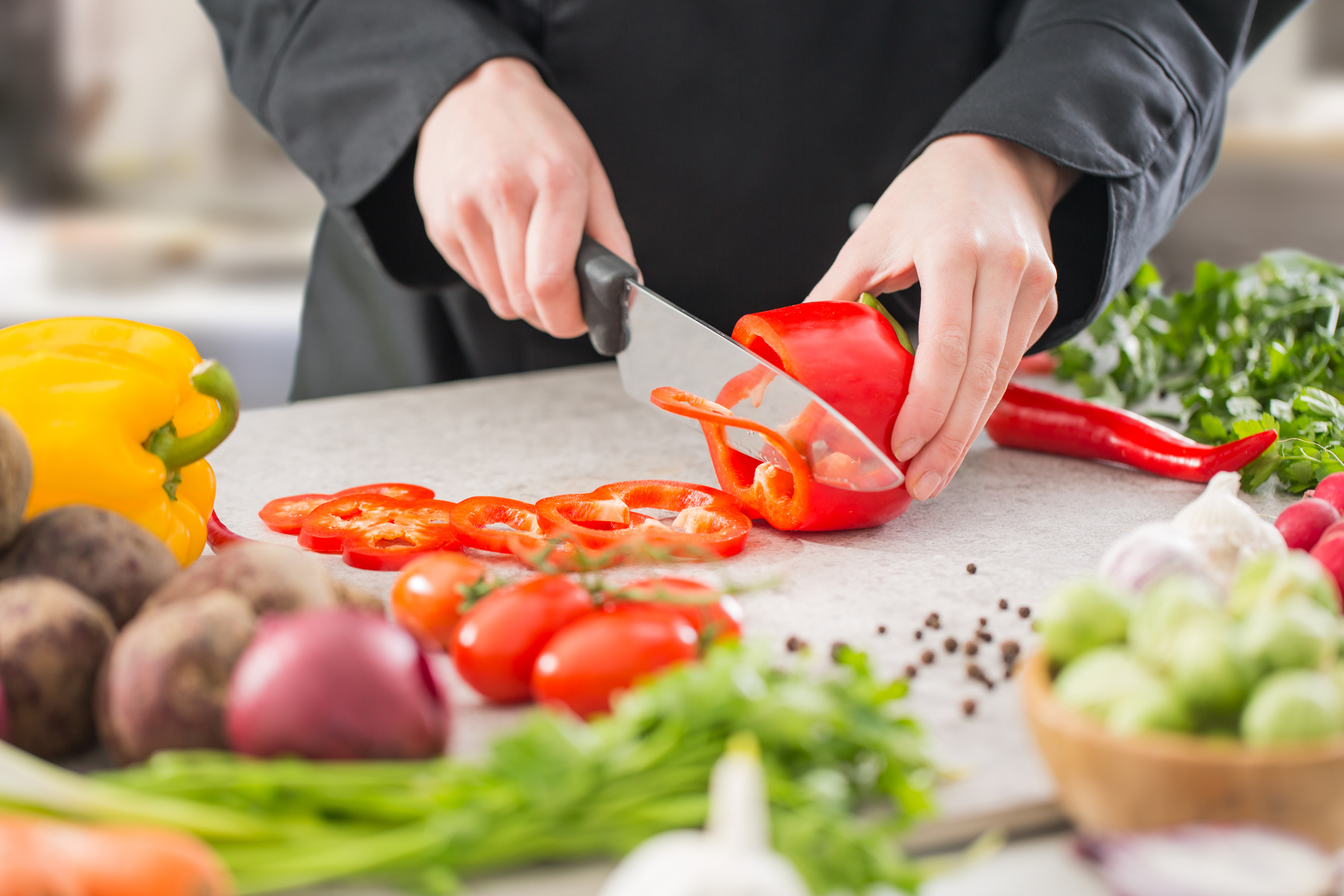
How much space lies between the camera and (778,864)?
0.57 meters

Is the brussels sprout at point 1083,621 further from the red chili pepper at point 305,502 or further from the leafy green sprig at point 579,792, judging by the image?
the red chili pepper at point 305,502

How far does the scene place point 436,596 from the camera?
1007 millimetres

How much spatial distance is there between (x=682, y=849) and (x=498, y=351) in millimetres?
1584

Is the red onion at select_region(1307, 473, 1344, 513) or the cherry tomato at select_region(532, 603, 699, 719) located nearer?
the cherry tomato at select_region(532, 603, 699, 719)

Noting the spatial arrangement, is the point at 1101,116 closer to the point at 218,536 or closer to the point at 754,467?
the point at 754,467

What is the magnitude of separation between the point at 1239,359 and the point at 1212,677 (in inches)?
55.8

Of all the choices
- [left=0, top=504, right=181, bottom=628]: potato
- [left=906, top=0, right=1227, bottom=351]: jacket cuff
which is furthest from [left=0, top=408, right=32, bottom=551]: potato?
[left=906, top=0, right=1227, bottom=351]: jacket cuff

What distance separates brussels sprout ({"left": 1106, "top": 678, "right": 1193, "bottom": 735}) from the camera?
0.64m

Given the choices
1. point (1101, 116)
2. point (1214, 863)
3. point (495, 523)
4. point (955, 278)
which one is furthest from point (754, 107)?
point (1214, 863)

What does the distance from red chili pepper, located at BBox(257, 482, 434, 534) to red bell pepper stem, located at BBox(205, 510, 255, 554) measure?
0.15 ft

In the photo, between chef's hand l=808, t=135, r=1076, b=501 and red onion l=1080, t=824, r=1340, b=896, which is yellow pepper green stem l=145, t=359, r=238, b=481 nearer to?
chef's hand l=808, t=135, r=1076, b=501

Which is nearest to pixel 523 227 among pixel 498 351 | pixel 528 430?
pixel 528 430

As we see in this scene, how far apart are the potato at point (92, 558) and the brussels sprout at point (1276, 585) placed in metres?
0.78

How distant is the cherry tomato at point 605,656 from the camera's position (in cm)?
84
